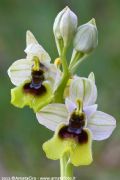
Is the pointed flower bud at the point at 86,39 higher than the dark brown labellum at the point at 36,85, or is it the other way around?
the pointed flower bud at the point at 86,39

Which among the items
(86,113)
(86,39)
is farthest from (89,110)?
(86,39)

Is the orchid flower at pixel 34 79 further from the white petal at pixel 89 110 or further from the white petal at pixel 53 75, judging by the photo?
the white petal at pixel 89 110

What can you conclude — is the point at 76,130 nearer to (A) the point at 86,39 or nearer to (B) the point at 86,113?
(B) the point at 86,113

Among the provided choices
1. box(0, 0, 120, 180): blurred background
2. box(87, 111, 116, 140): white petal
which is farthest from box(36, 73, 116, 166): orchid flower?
box(0, 0, 120, 180): blurred background

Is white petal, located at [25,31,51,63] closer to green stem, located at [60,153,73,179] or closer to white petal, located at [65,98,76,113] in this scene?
white petal, located at [65,98,76,113]

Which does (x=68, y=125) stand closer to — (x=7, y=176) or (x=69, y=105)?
(x=69, y=105)

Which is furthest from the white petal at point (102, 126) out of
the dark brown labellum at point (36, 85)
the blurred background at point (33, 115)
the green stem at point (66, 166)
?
the blurred background at point (33, 115)

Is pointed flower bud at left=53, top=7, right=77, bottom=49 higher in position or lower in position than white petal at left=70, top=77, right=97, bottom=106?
higher
